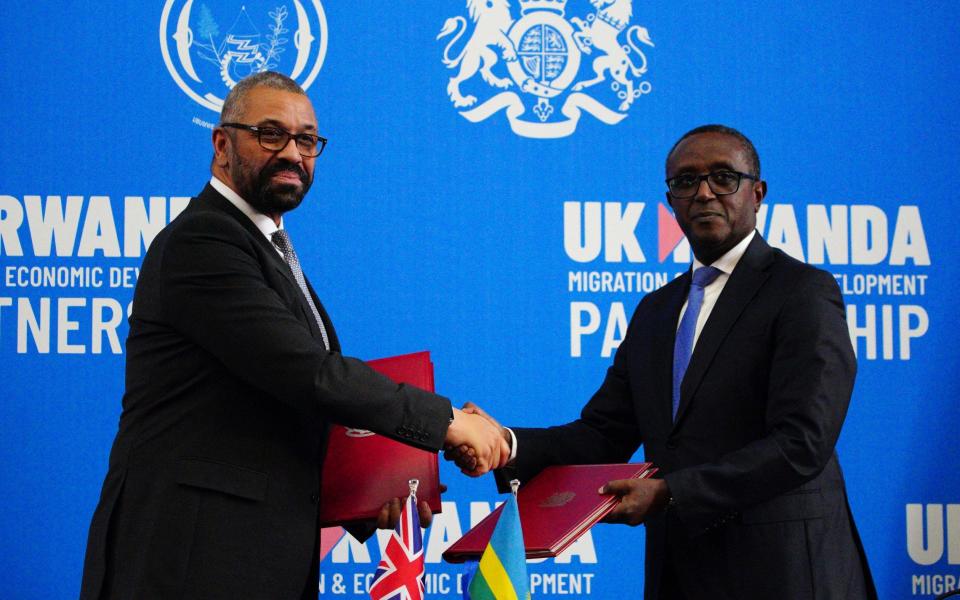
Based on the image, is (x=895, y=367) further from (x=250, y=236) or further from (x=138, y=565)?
(x=138, y=565)

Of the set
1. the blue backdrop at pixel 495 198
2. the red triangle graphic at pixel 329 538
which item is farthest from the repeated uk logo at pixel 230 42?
the red triangle graphic at pixel 329 538

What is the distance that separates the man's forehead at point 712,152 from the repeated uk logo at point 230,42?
1796 mm

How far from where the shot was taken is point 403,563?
277 centimetres

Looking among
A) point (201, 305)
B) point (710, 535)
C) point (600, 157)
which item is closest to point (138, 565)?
point (201, 305)

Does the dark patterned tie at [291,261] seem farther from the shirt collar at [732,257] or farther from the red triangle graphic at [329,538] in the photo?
the red triangle graphic at [329,538]

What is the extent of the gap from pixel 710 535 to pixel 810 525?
246 millimetres

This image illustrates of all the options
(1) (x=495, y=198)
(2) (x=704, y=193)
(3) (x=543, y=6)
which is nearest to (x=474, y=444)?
(2) (x=704, y=193)

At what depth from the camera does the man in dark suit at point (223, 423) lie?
2428mm

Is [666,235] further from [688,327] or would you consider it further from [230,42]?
[230,42]

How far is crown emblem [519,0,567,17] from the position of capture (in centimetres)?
430

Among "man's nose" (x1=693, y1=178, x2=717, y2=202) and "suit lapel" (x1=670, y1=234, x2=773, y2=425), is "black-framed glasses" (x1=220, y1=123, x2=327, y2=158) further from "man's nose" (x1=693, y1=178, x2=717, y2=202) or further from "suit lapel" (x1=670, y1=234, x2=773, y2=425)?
"suit lapel" (x1=670, y1=234, x2=773, y2=425)

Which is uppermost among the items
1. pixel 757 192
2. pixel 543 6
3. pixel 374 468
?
pixel 543 6

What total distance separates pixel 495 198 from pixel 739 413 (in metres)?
1.79

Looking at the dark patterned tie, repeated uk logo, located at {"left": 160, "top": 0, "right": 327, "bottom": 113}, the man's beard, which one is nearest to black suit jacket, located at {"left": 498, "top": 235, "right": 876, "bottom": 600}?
the dark patterned tie
